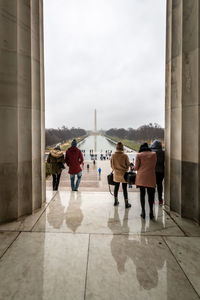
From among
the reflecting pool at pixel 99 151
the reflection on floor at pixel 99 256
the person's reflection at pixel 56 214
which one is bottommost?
the reflection on floor at pixel 99 256

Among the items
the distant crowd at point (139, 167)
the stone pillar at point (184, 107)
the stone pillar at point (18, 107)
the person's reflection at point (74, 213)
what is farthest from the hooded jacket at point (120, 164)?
the stone pillar at point (18, 107)

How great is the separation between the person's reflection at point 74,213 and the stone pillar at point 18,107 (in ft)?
3.14

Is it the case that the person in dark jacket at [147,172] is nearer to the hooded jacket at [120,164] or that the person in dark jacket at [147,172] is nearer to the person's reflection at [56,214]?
the hooded jacket at [120,164]

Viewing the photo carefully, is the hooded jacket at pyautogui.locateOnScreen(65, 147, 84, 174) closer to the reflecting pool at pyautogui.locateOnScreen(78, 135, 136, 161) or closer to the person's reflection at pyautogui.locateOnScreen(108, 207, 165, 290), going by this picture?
the person's reflection at pyautogui.locateOnScreen(108, 207, 165, 290)

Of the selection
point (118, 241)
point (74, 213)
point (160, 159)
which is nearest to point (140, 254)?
point (118, 241)

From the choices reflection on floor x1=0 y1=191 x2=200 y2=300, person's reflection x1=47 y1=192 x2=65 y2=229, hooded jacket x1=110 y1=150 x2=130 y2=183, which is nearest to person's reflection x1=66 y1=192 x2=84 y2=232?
reflection on floor x1=0 y1=191 x2=200 y2=300

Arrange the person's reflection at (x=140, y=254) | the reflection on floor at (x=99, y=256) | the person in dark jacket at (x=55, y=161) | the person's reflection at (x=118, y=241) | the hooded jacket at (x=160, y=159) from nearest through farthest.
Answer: the reflection on floor at (x=99, y=256) < the person's reflection at (x=140, y=254) < the person's reflection at (x=118, y=241) < the hooded jacket at (x=160, y=159) < the person in dark jacket at (x=55, y=161)

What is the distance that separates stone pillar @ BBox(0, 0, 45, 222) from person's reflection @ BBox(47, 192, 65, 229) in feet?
1.55

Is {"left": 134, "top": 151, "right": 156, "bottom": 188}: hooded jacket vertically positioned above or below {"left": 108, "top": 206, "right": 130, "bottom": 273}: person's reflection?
above

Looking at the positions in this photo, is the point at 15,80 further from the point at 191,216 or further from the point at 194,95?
the point at 191,216

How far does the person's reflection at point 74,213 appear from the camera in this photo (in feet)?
14.1

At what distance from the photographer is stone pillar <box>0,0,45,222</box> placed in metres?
4.50

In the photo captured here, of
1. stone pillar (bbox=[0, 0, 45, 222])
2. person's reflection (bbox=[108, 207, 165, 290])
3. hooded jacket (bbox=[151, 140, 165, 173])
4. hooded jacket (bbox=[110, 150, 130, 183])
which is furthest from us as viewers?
hooded jacket (bbox=[151, 140, 165, 173])

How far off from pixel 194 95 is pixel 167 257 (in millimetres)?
3524
